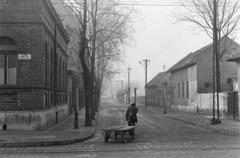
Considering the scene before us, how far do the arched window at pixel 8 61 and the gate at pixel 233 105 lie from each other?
1773 cm

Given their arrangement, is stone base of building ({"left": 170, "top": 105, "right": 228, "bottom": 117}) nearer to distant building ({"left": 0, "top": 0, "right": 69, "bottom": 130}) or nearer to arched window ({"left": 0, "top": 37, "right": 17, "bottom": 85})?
distant building ({"left": 0, "top": 0, "right": 69, "bottom": 130})

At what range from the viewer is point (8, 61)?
21.7 meters

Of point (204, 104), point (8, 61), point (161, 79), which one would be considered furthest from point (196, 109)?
point (161, 79)

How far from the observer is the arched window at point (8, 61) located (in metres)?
21.6

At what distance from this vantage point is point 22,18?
2139cm

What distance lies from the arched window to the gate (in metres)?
17.7

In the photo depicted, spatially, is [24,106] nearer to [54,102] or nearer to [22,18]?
[22,18]

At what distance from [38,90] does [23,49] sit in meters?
2.23

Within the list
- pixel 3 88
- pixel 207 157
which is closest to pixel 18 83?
pixel 3 88

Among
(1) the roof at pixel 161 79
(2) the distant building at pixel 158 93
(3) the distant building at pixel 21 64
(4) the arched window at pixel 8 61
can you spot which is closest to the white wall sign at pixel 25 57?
(3) the distant building at pixel 21 64

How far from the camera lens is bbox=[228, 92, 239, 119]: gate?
106 ft

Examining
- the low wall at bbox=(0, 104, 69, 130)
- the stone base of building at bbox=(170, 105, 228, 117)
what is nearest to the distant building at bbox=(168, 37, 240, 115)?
the stone base of building at bbox=(170, 105, 228, 117)

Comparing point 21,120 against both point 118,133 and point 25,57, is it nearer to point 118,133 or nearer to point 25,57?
point 25,57

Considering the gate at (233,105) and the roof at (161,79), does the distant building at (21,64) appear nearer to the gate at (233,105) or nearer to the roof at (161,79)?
the gate at (233,105)
